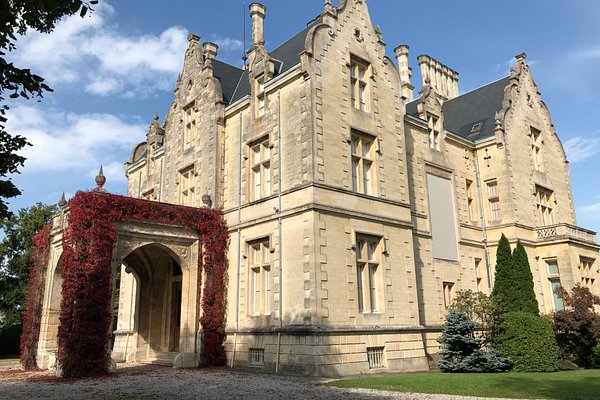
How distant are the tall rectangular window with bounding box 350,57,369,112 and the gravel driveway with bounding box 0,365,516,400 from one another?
10979 millimetres

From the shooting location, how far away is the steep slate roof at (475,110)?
1122 inches

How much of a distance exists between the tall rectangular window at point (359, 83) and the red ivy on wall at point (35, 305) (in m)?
14.4

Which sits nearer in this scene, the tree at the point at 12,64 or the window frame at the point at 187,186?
the tree at the point at 12,64

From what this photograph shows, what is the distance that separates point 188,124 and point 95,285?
1094 centimetres

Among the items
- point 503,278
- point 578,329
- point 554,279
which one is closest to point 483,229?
point 554,279

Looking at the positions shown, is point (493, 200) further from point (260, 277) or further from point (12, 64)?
point (12, 64)

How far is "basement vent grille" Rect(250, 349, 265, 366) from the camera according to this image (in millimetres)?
17820

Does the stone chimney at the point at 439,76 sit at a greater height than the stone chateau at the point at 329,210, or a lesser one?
greater

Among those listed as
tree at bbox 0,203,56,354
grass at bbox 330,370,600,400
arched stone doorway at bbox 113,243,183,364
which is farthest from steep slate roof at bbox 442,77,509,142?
tree at bbox 0,203,56,354

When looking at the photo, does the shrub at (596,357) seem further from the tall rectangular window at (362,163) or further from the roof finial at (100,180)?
the roof finial at (100,180)

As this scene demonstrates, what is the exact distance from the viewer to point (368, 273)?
60.0 feet

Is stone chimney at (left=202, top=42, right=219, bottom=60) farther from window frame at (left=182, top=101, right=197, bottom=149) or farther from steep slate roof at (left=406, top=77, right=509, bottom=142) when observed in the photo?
steep slate roof at (left=406, top=77, right=509, bottom=142)

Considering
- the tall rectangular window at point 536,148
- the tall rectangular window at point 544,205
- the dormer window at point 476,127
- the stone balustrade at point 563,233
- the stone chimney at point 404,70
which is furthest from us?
the stone chimney at point 404,70

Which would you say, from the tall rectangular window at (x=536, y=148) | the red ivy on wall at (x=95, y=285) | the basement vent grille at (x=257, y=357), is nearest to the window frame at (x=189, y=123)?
the red ivy on wall at (x=95, y=285)
